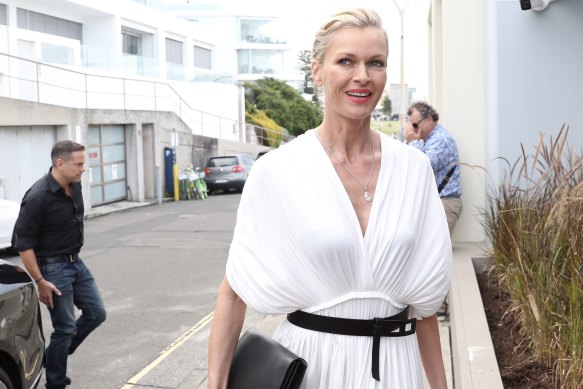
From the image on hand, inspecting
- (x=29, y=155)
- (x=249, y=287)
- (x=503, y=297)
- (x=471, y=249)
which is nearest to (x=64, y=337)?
(x=503, y=297)

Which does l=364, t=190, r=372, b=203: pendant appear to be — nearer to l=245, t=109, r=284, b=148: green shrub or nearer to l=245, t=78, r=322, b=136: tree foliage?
l=245, t=109, r=284, b=148: green shrub

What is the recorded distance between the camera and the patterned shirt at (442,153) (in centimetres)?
873

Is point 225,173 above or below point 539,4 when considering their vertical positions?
below

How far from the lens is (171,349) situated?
767 cm

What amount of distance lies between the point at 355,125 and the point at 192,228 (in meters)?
16.1

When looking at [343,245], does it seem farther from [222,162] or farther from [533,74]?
[222,162]

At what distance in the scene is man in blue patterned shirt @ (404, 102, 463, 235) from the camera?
8.75 meters

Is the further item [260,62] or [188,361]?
[260,62]

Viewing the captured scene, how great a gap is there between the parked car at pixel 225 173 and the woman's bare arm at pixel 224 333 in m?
28.6

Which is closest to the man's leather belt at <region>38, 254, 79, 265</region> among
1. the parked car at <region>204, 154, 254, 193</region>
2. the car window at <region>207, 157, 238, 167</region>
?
the parked car at <region>204, 154, 254, 193</region>

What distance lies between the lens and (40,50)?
32.2m

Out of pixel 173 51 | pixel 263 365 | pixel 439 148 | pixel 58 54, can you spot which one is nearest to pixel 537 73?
pixel 439 148

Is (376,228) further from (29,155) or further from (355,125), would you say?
(29,155)

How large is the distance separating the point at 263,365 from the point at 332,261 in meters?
0.37
